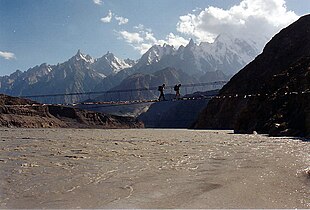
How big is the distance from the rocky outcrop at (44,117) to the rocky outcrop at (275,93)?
67584 millimetres

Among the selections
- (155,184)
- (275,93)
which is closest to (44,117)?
(275,93)

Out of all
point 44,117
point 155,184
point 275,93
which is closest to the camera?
point 155,184

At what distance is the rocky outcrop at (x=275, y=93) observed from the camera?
40125mm

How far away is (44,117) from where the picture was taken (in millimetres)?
158125

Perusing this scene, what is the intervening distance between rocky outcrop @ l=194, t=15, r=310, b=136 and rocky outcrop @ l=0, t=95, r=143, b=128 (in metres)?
67.6

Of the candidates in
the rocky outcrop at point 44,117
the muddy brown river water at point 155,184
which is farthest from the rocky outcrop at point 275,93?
the rocky outcrop at point 44,117

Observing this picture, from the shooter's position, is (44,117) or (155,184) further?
(44,117)

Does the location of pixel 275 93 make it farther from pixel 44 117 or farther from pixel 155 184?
pixel 44 117

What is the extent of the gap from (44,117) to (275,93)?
127 m

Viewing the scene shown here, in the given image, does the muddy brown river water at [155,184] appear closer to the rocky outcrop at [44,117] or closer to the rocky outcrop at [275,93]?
the rocky outcrop at [275,93]

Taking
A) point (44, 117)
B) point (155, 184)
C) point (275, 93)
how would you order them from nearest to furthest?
point (155, 184) < point (275, 93) < point (44, 117)

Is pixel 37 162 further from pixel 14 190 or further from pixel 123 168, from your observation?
pixel 14 190

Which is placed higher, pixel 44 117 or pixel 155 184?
pixel 155 184

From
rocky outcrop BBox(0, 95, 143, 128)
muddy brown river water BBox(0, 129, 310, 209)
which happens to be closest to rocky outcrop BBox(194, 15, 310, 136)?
muddy brown river water BBox(0, 129, 310, 209)
